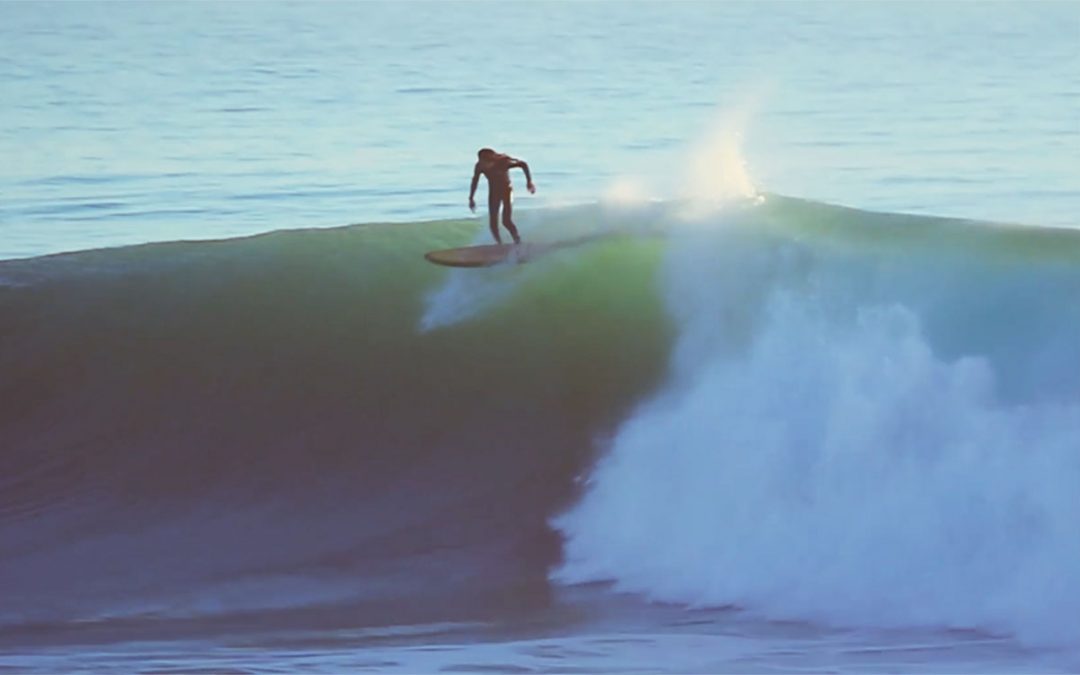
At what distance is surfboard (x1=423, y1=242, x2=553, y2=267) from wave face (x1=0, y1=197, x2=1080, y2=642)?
0.10 m

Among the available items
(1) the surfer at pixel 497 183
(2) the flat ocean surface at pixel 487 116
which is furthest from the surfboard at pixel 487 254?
(2) the flat ocean surface at pixel 487 116

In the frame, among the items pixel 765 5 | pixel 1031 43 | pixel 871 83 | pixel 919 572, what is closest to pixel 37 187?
pixel 919 572

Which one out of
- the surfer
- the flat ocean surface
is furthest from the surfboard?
the flat ocean surface

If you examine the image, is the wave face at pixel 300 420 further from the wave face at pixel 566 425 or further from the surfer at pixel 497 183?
the surfer at pixel 497 183

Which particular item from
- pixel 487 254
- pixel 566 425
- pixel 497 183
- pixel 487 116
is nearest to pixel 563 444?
pixel 566 425

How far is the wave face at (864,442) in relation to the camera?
394 inches

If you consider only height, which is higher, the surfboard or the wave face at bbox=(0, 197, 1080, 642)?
the surfboard

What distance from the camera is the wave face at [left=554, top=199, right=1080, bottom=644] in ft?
32.8

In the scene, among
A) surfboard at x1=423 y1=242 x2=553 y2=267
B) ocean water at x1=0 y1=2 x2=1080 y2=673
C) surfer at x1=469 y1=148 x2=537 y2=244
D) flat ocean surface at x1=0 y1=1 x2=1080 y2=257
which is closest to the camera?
ocean water at x1=0 y1=2 x2=1080 y2=673

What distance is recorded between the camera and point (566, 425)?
12336mm

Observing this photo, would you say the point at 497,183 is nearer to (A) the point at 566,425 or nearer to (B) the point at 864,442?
(A) the point at 566,425

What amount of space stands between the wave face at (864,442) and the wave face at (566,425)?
0.02m

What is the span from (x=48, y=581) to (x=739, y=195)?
541 cm

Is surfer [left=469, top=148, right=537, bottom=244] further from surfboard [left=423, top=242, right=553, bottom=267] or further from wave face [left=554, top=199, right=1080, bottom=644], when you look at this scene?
wave face [left=554, top=199, right=1080, bottom=644]
